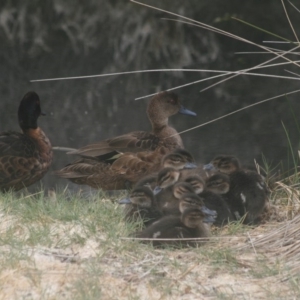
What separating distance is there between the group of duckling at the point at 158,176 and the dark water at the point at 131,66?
2258mm

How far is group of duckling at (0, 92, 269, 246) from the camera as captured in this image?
Result: 5410mm

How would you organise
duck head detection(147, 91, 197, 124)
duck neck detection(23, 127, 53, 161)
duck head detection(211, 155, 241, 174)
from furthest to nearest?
duck head detection(147, 91, 197, 124)
duck neck detection(23, 127, 53, 161)
duck head detection(211, 155, 241, 174)

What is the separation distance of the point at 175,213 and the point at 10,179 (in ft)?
6.09

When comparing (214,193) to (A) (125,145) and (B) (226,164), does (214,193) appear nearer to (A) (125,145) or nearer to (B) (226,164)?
(B) (226,164)

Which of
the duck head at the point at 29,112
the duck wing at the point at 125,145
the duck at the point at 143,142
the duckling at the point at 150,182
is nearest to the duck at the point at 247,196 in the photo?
the duckling at the point at 150,182

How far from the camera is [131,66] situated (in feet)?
34.9

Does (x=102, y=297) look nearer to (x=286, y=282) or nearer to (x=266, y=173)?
(x=286, y=282)

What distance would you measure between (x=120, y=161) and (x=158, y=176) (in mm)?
1194

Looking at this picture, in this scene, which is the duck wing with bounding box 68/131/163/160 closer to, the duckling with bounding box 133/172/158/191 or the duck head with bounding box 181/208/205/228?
the duckling with bounding box 133/172/158/191

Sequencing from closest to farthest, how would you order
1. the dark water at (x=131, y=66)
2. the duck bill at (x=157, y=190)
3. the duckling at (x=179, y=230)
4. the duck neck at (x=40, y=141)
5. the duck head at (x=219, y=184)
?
the duckling at (x=179, y=230), the duck bill at (x=157, y=190), the duck head at (x=219, y=184), the duck neck at (x=40, y=141), the dark water at (x=131, y=66)

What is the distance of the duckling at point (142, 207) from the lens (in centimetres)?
566

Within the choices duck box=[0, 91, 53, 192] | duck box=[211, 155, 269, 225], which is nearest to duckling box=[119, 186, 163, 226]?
duck box=[211, 155, 269, 225]

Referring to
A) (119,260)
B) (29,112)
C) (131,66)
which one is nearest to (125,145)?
(29,112)

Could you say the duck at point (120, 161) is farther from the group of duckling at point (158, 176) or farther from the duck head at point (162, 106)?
the duck head at point (162, 106)
